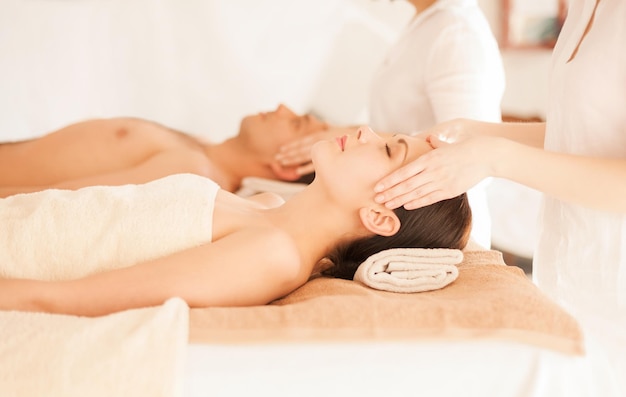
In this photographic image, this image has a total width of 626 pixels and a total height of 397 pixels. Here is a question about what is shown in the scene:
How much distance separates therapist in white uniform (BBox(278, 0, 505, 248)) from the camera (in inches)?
78.4

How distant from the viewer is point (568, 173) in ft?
3.98

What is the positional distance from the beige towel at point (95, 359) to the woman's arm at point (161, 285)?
12 cm

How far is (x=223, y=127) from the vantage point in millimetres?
3027

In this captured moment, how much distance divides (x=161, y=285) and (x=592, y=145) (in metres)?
0.84

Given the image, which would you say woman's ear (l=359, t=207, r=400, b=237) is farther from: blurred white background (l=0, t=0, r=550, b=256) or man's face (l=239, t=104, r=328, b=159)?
blurred white background (l=0, t=0, r=550, b=256)

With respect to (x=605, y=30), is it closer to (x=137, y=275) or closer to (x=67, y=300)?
(x=137, y=275)

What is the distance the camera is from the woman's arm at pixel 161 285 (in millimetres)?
1178

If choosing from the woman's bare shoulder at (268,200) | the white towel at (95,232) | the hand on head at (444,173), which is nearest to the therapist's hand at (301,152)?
the woman's bare shoulder at (268,200)

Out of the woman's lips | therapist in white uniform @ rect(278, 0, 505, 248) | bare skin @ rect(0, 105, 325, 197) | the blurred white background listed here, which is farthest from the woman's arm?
the blurred white background

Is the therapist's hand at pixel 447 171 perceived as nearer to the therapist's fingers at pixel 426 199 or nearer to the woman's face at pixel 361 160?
the therapist's fingers at pixel 426 199

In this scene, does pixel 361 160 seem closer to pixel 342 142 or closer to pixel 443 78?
pixel 342 142

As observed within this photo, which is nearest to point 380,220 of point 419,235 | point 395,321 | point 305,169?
point 419,235

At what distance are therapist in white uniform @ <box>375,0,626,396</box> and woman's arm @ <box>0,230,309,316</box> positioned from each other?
1.01 feet

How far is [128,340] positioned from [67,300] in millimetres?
218
